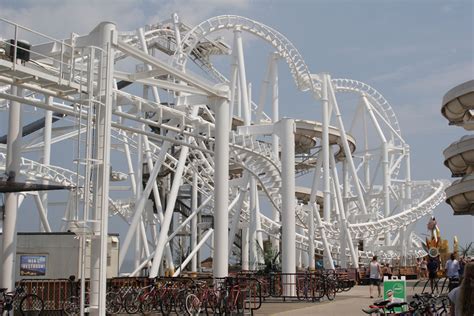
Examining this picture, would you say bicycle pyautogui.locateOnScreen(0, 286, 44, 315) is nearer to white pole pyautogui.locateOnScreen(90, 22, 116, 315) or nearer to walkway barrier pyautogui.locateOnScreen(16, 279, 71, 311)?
walkway barrier pyautogui.locateOnScreen(16, 279, 71, 311)

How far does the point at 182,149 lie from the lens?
24.5 m

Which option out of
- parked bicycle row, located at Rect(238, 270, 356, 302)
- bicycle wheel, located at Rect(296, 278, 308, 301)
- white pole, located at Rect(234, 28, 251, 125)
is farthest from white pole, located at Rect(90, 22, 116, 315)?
white pole, located at Rect(234, 28, 251, 125)

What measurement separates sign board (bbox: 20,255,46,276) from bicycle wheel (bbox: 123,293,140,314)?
8.29 feet

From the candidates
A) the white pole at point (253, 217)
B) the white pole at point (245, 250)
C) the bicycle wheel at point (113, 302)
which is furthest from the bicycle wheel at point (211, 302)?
the white pole at point (245, 250)

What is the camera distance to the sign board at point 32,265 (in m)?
17.1

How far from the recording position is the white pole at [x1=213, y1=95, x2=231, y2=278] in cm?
1706

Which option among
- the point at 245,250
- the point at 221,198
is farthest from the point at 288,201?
the point at 245,250

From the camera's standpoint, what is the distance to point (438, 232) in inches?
1658

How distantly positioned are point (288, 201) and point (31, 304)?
10498 millimetres

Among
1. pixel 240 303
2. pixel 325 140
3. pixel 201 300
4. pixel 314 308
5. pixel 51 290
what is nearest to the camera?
pixel 201 300

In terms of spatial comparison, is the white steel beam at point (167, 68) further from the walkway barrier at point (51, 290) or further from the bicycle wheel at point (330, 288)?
the bicycle wheel at point (330, 288)

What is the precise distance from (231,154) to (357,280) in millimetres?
12830

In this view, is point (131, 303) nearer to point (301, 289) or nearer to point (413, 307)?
point (301, 289)

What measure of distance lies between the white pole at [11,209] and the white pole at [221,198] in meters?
4.92
